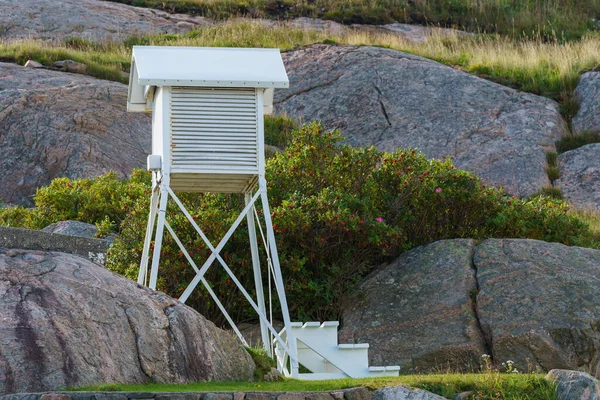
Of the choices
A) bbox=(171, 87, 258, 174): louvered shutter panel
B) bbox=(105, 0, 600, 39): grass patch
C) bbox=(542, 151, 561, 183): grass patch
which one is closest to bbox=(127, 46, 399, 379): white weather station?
bbox=(171, 87, 258, 174): louvered shutter panel

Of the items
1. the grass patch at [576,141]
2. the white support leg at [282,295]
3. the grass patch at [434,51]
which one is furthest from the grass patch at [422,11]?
the white support leg at [282,295]

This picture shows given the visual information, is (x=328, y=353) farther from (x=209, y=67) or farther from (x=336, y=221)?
(x=209, y=67)

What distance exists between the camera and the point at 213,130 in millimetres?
10961

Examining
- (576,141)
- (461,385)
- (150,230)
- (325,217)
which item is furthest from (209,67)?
(576,141)

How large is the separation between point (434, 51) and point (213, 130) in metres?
16.7

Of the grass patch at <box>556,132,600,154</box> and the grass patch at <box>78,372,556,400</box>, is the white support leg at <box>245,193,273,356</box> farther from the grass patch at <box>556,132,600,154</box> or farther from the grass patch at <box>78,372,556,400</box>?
the grass patch at <box>556,132,600,154</box>

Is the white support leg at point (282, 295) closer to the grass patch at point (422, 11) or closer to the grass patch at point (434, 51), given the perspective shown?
the grass patch at point (434, 51)

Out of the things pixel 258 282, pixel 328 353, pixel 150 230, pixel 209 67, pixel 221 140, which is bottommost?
pixel 328 353

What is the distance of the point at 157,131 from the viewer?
443 inches

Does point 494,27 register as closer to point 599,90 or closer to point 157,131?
point 599,90

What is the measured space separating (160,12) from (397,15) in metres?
7.10

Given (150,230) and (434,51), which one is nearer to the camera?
(150,230)

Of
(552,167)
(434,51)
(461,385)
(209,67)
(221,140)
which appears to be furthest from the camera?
(434,51)

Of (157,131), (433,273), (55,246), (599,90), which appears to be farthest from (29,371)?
(599,90)
